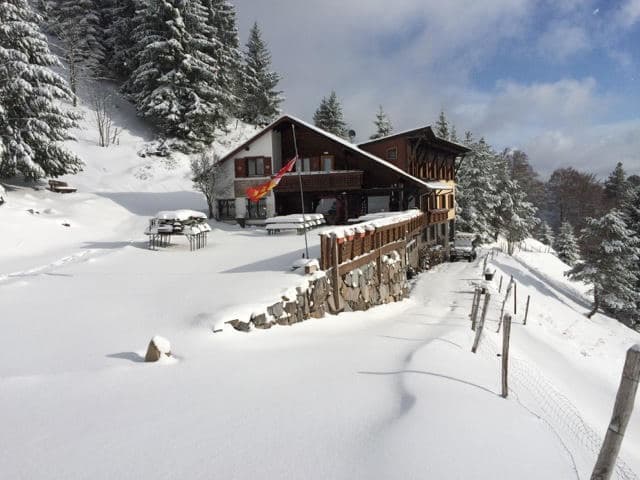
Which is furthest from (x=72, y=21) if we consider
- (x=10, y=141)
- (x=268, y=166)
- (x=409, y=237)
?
(x=409, y=237)

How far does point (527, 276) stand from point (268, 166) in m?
20.1

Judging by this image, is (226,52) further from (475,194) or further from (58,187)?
(475,194)

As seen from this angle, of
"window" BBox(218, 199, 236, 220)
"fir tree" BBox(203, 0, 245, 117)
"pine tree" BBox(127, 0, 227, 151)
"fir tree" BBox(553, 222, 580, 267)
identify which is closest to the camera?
"window" BBox(218, 199, 236, 220)

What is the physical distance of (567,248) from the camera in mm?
50125

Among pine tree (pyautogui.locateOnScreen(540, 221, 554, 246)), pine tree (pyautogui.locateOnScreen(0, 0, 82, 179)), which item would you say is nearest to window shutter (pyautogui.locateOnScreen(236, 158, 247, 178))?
pine tree (pyautogui.locateOnScreen(0, 0, 82, 179))

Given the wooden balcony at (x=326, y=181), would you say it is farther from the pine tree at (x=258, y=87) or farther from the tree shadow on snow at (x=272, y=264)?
the pine tree at (x=258, y=87)

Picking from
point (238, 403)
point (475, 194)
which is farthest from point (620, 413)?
point (475, 194)

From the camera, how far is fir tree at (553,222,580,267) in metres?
49.1

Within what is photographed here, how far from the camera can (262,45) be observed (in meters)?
51.4

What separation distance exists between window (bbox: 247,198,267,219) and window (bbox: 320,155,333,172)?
178 inches

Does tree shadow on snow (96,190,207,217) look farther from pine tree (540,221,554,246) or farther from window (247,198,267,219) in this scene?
pine tree (540,221,554,246)

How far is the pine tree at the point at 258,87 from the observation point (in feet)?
164

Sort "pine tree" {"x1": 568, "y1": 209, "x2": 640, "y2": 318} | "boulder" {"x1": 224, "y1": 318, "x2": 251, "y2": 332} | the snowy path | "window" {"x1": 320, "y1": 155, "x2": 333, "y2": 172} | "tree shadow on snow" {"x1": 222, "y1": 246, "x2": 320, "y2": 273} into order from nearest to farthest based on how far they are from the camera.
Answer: the snowy path
"boulder" {"x1": 224, "y1": 318, "x2": 251, "y2": 332}
"tree shadow on snow" {"x1": 222, "y1": 246, "x2": 320, "y2": 273}
"pine tree" {"x1": 568, "y1": 209, "x2": 640, "y2": 318}
"window" {"x1": 320, "y1": 155, "x2": 333, "y2": 172}

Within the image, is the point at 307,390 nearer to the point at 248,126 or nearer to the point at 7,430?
the point at 7,430
